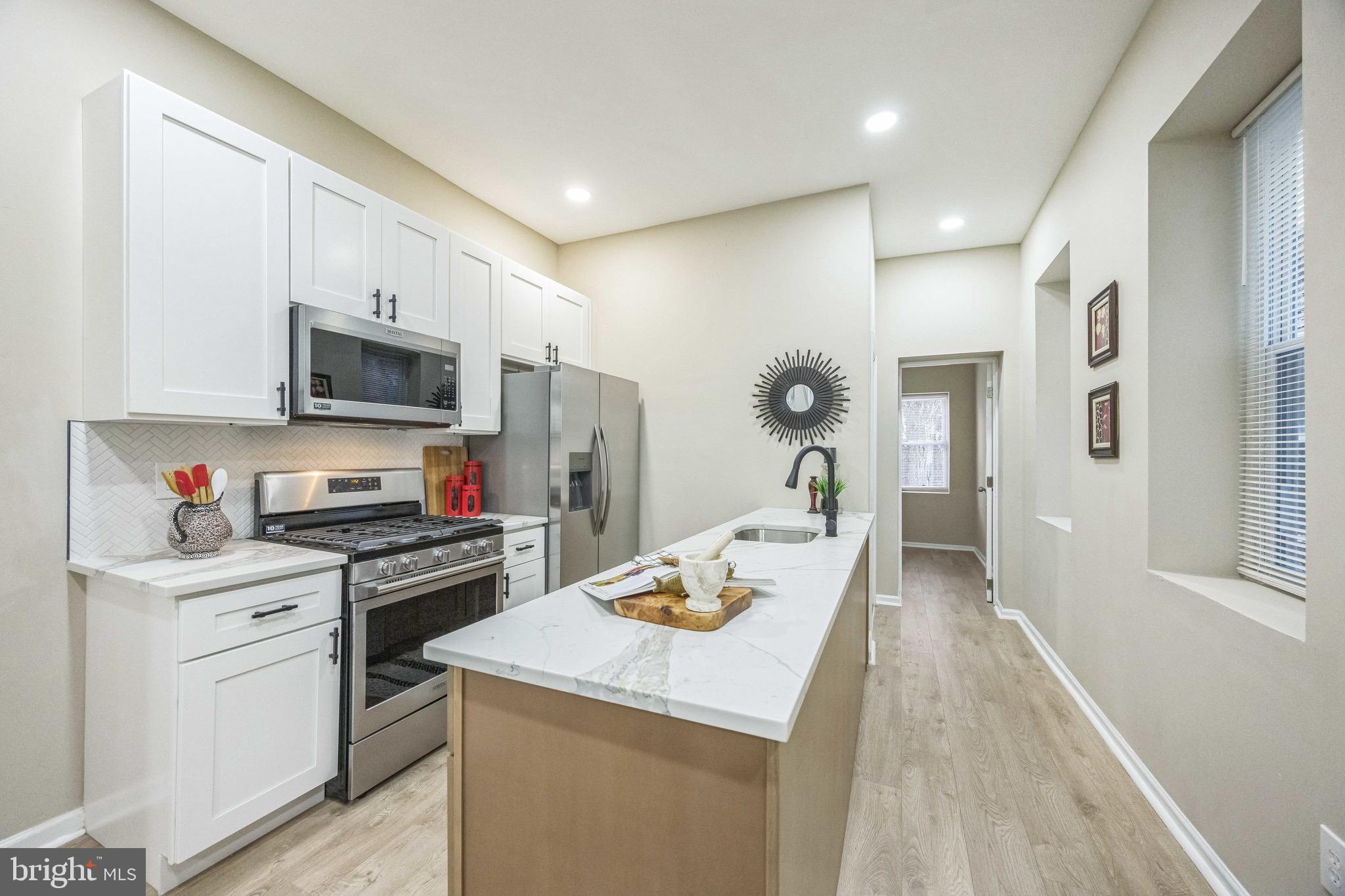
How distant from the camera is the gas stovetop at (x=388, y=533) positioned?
206 centimetres

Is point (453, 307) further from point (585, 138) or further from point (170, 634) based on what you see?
point (170, 634)

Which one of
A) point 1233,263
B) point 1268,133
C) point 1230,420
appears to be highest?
point 1268,133

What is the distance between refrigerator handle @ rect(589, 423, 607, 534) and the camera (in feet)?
11.1

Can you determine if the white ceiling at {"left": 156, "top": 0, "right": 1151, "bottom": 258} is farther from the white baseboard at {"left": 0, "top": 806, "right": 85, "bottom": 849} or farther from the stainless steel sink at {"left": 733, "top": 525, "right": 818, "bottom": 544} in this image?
the white baseboard at {"left": 0, "top": 806, "right": 85, "bottom": 849}

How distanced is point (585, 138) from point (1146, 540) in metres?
3.04

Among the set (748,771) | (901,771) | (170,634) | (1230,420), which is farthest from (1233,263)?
(170,634)

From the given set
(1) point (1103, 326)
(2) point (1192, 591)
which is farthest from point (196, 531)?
(1) point (1103, 326)

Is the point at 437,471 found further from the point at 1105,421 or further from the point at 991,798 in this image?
the point at 1105,421

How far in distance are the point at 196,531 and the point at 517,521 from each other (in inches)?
53.3

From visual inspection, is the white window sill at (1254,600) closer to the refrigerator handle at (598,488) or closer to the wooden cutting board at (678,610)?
the wooden cutting board at (678,610)

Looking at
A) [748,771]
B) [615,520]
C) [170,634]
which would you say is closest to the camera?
[748,771]

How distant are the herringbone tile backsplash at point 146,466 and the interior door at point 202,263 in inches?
12.4

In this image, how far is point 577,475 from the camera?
3279mm

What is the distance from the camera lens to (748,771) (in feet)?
2.75
